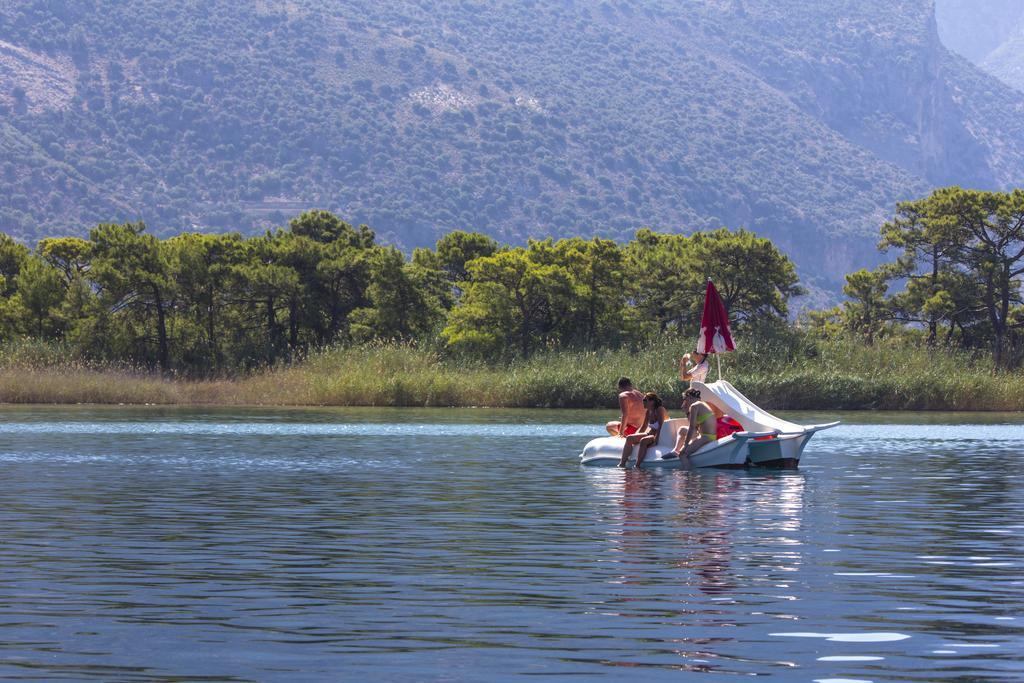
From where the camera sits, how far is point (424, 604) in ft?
46.9

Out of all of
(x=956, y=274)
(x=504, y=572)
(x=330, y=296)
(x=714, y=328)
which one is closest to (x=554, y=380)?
(x=330, y=296)

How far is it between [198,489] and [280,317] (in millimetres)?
61344

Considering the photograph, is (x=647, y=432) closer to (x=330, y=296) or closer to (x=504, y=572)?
(x=504, y=572)

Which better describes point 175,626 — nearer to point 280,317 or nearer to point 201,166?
point 280,317

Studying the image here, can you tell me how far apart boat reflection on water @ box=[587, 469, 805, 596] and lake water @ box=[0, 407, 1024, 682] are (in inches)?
2.8

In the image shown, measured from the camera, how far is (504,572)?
16.5 meters

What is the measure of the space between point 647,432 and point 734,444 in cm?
179

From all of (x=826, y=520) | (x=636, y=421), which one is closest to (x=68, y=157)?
(x=636, y=421)

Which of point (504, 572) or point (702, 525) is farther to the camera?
point (702, 525)

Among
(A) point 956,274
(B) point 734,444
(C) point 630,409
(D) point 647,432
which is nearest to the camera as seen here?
(B) point 734,444

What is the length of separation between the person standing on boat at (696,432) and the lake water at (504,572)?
1073 mm

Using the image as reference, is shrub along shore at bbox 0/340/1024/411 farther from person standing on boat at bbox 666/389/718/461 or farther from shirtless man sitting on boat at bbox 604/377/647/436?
person standing on boat at bbox 666/389/718/461

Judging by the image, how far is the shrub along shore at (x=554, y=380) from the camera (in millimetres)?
70375

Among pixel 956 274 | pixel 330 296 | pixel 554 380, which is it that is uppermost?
pixel 956 274
